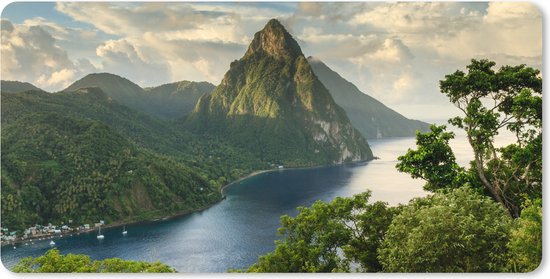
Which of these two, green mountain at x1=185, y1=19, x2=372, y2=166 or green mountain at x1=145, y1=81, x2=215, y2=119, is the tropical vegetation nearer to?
green mountain at x1=185, y1=19, x2=372, y2=166

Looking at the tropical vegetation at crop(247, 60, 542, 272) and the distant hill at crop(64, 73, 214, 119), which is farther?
the distant hill at crop(64, 73, 214, 119)

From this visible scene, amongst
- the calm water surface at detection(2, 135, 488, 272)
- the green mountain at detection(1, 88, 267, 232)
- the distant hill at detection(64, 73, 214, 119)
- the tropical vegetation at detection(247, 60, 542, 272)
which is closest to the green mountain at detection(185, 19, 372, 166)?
the distant hill at detection(64, 73, 214, 119)

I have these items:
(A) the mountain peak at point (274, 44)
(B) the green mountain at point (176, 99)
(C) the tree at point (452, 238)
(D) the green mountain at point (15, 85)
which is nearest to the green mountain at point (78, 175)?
(D) the green mountain at point (15, 85)

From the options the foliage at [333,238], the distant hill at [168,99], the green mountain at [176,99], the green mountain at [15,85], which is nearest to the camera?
the foliage at [333,238]

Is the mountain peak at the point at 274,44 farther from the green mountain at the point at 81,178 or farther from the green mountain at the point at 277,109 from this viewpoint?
the green mountain at the point at 81,178

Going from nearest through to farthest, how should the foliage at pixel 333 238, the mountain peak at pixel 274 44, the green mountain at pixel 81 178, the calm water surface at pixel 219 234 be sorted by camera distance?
the foliage at pixel 333 238
the calm water surface at pixel 219 234
the green mountain at pixel 81 178
the mountain peak at pixel 274 44

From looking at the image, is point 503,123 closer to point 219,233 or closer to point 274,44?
point 219,233

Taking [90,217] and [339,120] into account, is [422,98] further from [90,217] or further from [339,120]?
[339,120]
